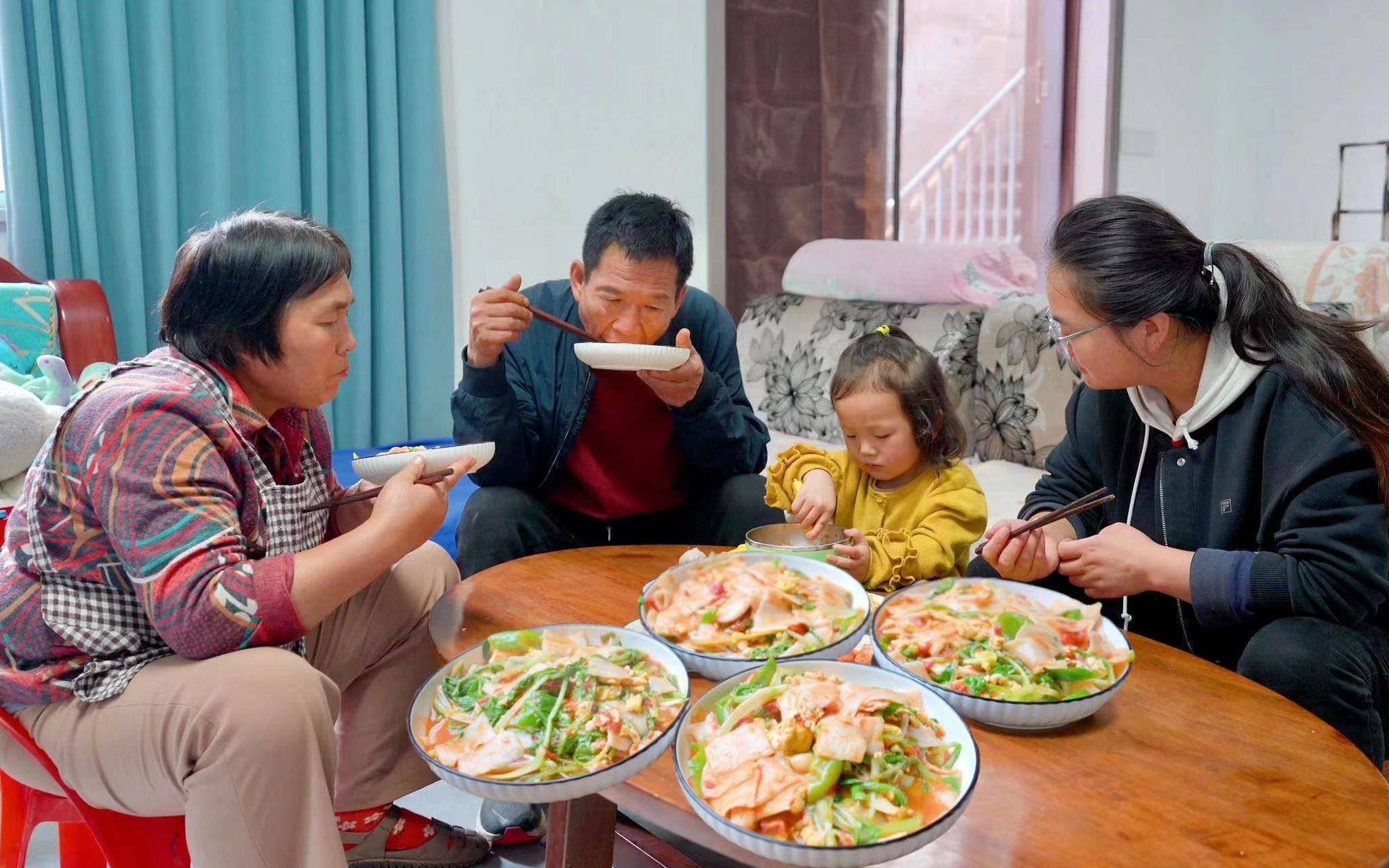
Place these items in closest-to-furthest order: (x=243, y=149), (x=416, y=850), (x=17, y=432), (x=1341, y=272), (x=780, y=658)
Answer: (x=780, y=658) → (x=416, y=850) → (x=17, y=432) → (x=1341, y=272) → (x=243, y=149)

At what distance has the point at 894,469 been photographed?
5.95ft

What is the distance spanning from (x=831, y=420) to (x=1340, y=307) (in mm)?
1365

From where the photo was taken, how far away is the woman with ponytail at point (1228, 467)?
1.32m

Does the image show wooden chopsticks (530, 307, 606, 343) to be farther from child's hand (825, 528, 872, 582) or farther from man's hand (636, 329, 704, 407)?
child's hand (825, 528, 872, 582)

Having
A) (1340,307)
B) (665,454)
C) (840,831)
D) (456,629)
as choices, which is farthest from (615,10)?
(840,831)

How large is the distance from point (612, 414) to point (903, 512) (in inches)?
25.3

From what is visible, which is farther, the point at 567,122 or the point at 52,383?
the point at 567,122

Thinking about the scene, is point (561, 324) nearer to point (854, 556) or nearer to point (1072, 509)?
point (854, 556)

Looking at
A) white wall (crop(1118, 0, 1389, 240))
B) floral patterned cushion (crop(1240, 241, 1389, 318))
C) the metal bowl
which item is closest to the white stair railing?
white wall (crop(1118, 0, 1389, 240))

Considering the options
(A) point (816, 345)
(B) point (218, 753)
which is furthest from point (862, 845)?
(A) point (816, 345)

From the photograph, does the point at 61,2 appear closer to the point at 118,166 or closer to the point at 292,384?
the point at 118,166

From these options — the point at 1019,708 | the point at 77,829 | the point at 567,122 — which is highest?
the point at 567,122

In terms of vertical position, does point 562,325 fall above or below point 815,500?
above

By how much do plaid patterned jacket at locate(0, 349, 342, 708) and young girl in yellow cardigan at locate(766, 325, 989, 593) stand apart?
0.83m
